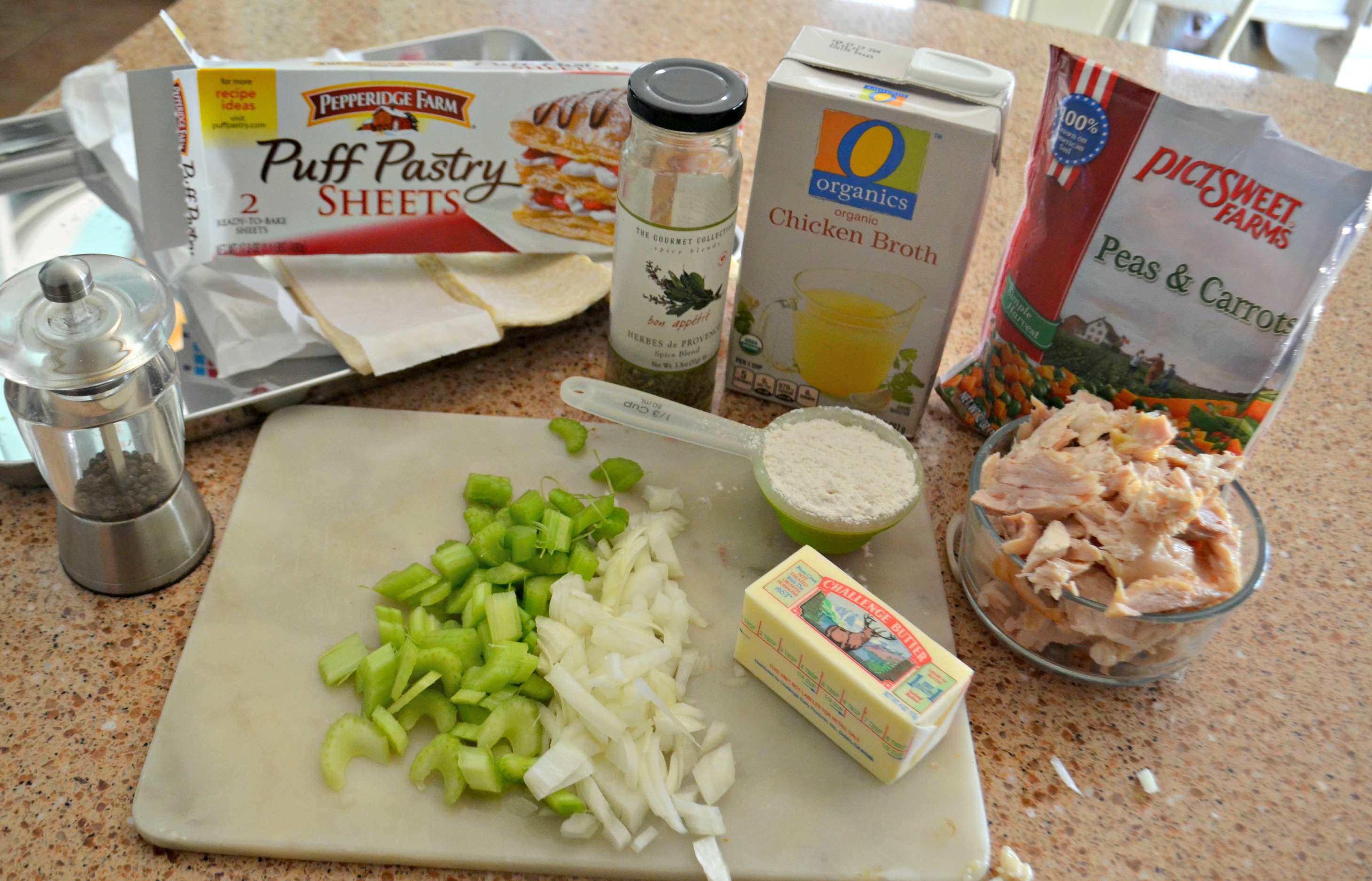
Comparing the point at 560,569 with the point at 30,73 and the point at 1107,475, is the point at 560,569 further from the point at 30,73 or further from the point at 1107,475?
the point at 30,73

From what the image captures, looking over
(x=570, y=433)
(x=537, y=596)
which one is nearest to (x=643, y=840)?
(x=537, y=596)

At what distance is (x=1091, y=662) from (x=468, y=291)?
0.80m

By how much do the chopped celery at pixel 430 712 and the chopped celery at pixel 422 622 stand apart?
6cm

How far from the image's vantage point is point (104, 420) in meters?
0.83

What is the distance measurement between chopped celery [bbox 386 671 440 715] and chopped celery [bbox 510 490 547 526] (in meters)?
0.18

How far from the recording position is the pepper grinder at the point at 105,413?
0.77 meters

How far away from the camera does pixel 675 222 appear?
0.98 metres

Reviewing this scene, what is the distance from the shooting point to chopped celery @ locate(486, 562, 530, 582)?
93 cm

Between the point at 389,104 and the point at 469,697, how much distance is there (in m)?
0.68

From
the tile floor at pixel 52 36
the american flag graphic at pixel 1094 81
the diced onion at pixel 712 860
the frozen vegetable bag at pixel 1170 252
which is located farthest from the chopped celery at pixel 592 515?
the tile floor at pixel 52 36

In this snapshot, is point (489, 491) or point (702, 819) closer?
point (702, 819)

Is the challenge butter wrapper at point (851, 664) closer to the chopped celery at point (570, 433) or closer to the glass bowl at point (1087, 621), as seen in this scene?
the glass bowl at point (1087, 621)

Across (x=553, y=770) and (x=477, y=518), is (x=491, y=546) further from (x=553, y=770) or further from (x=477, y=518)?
(x=553, y=770)

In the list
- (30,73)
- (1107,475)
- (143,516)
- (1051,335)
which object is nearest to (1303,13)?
(1051,335)
